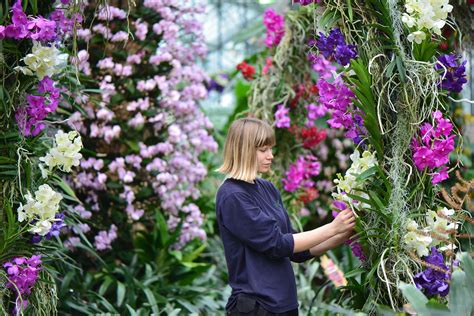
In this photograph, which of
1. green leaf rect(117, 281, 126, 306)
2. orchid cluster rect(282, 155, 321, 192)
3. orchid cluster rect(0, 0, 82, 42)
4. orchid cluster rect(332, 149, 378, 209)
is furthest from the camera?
orchid cluster rect(282, 155, 321, 192)

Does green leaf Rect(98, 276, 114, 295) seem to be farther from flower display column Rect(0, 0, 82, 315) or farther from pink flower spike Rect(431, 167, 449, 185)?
pink flower spike Rect(431, 167, 449, 185)

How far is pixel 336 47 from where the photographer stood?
2746mm

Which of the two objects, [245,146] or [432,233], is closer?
[432,233]

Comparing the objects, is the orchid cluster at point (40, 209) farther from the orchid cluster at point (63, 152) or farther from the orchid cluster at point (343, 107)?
the orchid cluster at point (343, 107)

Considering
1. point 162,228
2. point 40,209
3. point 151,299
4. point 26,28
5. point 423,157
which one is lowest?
point 151,299

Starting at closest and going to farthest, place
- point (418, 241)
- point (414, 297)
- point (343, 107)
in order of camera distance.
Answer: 1. point (414, 297)
2. point (418, 241)
3. point (343, 107)

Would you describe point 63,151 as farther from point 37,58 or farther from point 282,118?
point 282,118

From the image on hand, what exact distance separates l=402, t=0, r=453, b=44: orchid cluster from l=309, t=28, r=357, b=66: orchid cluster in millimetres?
215

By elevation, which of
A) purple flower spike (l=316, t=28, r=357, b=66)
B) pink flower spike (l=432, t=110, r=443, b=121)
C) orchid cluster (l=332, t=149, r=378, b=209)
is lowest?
orchid cluster (l=332, t=149, r=378, b=209)

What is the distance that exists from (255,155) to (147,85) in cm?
218

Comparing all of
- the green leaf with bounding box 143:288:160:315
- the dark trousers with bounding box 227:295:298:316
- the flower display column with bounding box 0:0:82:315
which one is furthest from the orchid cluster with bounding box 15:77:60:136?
the green leaf with bounding box 143:288:160:315

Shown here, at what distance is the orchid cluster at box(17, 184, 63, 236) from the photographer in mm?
2850

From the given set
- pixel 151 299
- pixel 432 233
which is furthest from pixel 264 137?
pixel 151 299

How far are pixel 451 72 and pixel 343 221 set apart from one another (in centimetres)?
68
